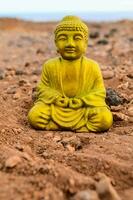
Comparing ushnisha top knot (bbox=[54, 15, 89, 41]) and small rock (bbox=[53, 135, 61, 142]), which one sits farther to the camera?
ushnisha top knot (bbox=[54, 15, 89, 41])

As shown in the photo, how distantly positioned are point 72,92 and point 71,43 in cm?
48

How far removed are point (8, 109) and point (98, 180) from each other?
2.12 m

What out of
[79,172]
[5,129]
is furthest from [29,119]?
[79,172]

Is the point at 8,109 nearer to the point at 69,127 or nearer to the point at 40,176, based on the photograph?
the point at 69,127

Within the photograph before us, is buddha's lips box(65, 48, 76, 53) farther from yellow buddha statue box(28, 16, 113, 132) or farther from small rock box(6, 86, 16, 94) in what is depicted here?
small rock box(6, 86, 16, 94)

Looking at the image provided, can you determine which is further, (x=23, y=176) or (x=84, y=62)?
(x=84, y=62)

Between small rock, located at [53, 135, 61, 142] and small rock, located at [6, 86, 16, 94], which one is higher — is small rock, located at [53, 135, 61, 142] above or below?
above

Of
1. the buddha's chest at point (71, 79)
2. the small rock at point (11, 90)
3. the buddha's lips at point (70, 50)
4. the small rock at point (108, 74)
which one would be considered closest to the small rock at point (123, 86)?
the small rock at point (108, 74)

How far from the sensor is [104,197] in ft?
9.89

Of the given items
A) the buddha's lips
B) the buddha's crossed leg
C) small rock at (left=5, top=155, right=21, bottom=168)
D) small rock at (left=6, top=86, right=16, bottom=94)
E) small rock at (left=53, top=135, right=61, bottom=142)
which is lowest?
small rock at (left=6, top=86, right=16, bottom=94)

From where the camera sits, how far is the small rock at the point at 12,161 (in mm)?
3516

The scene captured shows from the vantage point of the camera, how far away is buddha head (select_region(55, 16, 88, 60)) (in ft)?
15.5

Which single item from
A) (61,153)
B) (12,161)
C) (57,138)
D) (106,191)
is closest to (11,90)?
(57,138)

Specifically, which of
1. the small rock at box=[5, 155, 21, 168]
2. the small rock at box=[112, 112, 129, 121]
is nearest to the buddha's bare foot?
the small rock at box=[5, 155, 21, 168]
